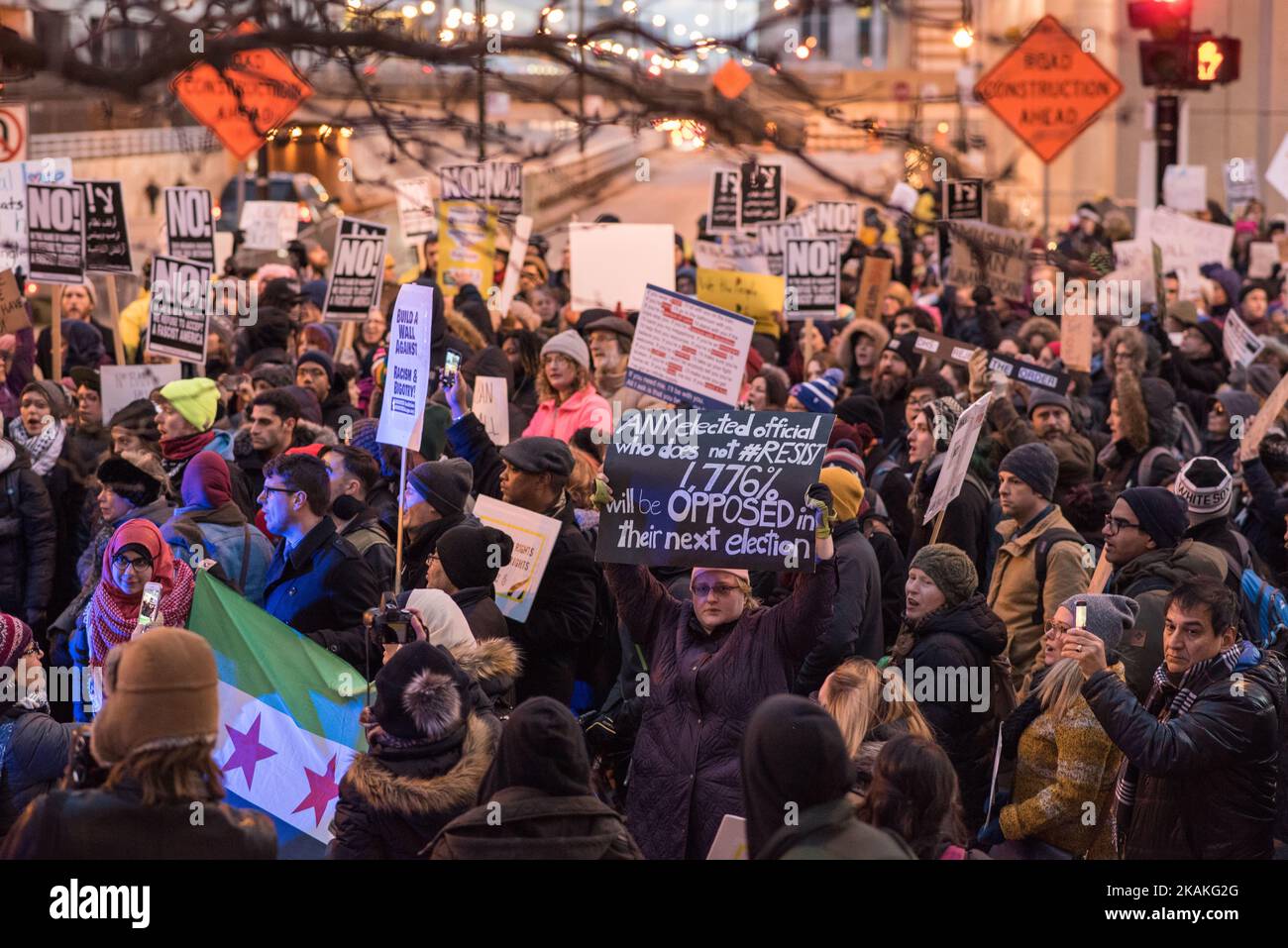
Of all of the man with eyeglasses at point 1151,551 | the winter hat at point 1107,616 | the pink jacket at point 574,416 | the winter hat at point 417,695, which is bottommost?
the pink jacket at point 574,416

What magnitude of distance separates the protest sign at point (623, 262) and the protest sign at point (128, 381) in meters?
5.21

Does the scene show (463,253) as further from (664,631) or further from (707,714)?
(707,714)

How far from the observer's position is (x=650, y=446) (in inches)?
250

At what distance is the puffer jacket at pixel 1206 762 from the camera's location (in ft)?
17.2

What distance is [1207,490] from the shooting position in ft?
24.6

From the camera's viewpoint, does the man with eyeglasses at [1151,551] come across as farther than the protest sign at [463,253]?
No

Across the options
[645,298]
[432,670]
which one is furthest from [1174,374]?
[432,670]

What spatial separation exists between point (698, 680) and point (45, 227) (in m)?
8.28

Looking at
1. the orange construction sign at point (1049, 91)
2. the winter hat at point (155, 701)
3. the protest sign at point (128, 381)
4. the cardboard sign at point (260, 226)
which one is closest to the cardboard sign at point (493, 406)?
the protest sign at point (128, 381)

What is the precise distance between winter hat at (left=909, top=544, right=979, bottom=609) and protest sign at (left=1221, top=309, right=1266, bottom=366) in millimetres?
7297

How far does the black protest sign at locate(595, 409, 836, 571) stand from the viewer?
594 centimetres

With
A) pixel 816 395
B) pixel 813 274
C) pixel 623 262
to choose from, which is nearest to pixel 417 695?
pixel 816 395

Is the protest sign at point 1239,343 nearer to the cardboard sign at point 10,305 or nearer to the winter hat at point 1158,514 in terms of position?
the winter hat at point 1158,514
